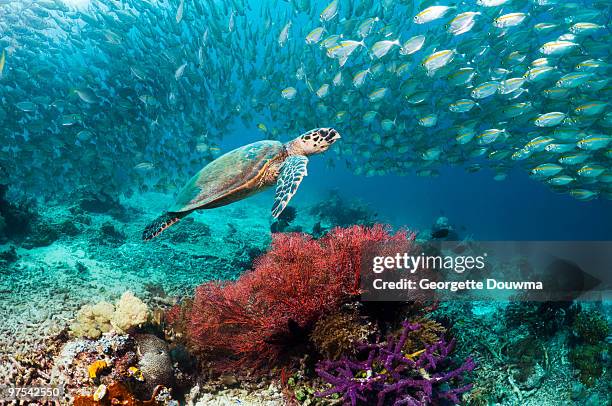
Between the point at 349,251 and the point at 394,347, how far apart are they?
973mm

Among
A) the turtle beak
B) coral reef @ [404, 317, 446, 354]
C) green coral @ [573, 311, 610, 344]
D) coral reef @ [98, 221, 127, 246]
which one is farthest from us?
coral reef @ [98, 221, 127, 246]

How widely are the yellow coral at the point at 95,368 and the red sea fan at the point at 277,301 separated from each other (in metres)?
0.84

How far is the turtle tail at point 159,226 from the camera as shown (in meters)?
4.93

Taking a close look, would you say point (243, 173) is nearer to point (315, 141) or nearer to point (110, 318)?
point (315, 141)

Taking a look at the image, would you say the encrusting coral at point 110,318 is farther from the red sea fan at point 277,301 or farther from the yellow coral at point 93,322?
the red sea fan at point 277,301

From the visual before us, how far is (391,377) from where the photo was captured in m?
2.72

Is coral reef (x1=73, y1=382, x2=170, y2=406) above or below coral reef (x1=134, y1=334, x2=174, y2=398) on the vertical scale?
above

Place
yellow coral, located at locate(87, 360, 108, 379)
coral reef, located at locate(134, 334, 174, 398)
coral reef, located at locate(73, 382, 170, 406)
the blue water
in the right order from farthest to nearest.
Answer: the blue water → coral reef, located at locate(134, 334, 174, 398) → yellow coral, located at locate(87, 360, 108, 379) → coral reef, located at locate(73, 382, 170, 406)

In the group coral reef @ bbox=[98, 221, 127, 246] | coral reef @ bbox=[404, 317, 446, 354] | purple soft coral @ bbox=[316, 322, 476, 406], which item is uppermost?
purple soft coral @ bbox=[316, 322, 476, 406]

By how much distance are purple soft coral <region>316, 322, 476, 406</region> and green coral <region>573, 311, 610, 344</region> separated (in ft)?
8.56

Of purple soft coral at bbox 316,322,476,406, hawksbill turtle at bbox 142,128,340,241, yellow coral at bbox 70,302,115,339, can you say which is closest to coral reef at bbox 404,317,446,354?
purple soft coral at bbox 316,322,476,406

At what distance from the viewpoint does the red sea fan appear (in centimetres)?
302

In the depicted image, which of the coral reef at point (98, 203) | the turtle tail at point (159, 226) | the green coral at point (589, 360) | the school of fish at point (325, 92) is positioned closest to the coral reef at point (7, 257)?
the turtle tail at point (159, 226)

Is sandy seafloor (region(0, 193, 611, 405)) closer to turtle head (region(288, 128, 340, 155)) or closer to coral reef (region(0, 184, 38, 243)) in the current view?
coral reef (region(0, 184, 38, 243))
